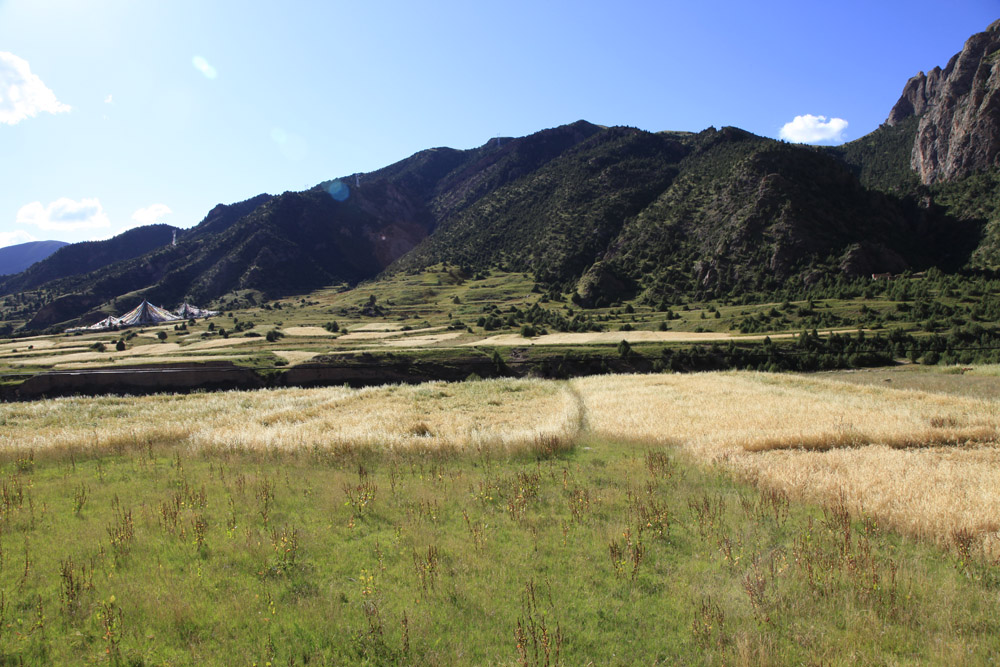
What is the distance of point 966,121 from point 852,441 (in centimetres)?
15854

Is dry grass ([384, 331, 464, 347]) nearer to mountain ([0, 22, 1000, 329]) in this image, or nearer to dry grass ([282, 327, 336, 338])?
dry grass ([282, 327, 336, 338])

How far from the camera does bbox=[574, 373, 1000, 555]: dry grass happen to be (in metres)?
10.2

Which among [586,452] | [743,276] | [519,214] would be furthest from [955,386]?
[519,214]

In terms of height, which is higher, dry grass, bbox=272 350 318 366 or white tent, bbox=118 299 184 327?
white tent, bbox=118 299 184 327

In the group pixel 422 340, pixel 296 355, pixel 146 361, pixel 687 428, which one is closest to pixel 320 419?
pixel 687 428

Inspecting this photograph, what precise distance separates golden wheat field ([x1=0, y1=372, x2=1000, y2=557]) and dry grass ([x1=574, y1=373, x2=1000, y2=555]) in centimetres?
5

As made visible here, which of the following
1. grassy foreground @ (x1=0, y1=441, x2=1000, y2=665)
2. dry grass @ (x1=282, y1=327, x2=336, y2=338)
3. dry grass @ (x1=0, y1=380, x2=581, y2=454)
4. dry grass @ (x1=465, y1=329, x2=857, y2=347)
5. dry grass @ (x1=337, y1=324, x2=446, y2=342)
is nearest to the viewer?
grassy foreground @ (x1=0, y1=441, x2=1000, y2=665)

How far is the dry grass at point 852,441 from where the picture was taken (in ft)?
33.5

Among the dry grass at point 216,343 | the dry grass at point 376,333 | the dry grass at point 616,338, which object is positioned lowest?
the dry grass at point 616,338

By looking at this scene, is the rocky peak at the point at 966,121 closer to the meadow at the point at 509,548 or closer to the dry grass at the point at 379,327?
the dry grass at the point at 379,327

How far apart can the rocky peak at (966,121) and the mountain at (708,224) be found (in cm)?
42

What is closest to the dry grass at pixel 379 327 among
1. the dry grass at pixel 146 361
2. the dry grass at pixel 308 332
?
the dry grass at pixel 308 332

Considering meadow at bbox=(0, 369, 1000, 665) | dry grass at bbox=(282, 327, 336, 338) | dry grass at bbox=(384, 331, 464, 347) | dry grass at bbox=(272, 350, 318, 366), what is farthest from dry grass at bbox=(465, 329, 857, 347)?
meadow at bbox=(0, 369, 1000, 665)

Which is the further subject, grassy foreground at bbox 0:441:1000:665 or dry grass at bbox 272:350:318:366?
dry grass at bbox 272:350:318:366
